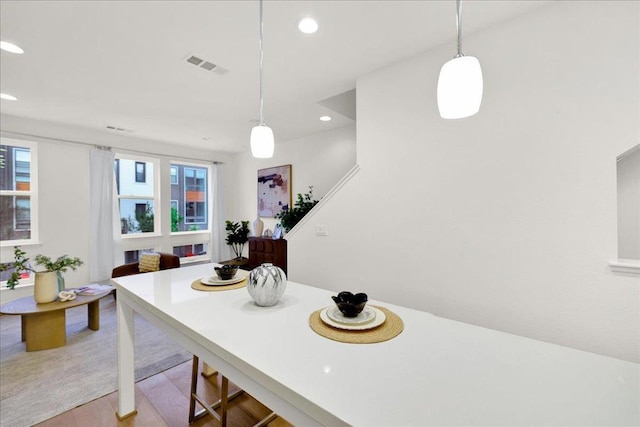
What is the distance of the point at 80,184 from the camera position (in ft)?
13.4

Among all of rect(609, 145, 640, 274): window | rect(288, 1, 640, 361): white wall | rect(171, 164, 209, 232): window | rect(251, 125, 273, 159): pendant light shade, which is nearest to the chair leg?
rect(251, 125, 273, 159): pendant light shade

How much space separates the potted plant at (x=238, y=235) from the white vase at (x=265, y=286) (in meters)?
4.27

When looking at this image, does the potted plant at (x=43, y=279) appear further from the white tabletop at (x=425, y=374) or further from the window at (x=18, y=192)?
the white tabletop at (x=425, y=374)

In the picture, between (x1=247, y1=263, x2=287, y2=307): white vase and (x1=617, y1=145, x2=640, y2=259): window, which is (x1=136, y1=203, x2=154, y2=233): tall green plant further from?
(x1=617, y1=145, x2=640, y2=259): window

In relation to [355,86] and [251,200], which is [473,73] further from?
[251,200]

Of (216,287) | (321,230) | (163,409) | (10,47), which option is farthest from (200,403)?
(10,47)

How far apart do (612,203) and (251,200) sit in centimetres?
514

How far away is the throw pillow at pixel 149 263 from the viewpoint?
3.78 m

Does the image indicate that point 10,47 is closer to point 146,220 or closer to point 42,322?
point 42,322

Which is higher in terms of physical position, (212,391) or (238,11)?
(238,11)

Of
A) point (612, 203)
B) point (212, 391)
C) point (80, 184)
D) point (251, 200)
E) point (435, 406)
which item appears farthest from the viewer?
point (251, 200)

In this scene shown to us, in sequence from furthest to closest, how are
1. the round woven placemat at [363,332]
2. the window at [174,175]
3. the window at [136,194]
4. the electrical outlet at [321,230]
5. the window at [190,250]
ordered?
the window at [190,250], the window at [174,175], the window at [136,194], the electrical outlet at [321,230], the round woven placemat at [363,332]

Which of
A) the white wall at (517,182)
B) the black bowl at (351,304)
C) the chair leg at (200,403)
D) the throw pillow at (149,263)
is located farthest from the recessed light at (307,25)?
the throw pillow at (149,263)

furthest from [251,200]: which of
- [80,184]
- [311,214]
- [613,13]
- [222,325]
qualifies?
[613,13]
